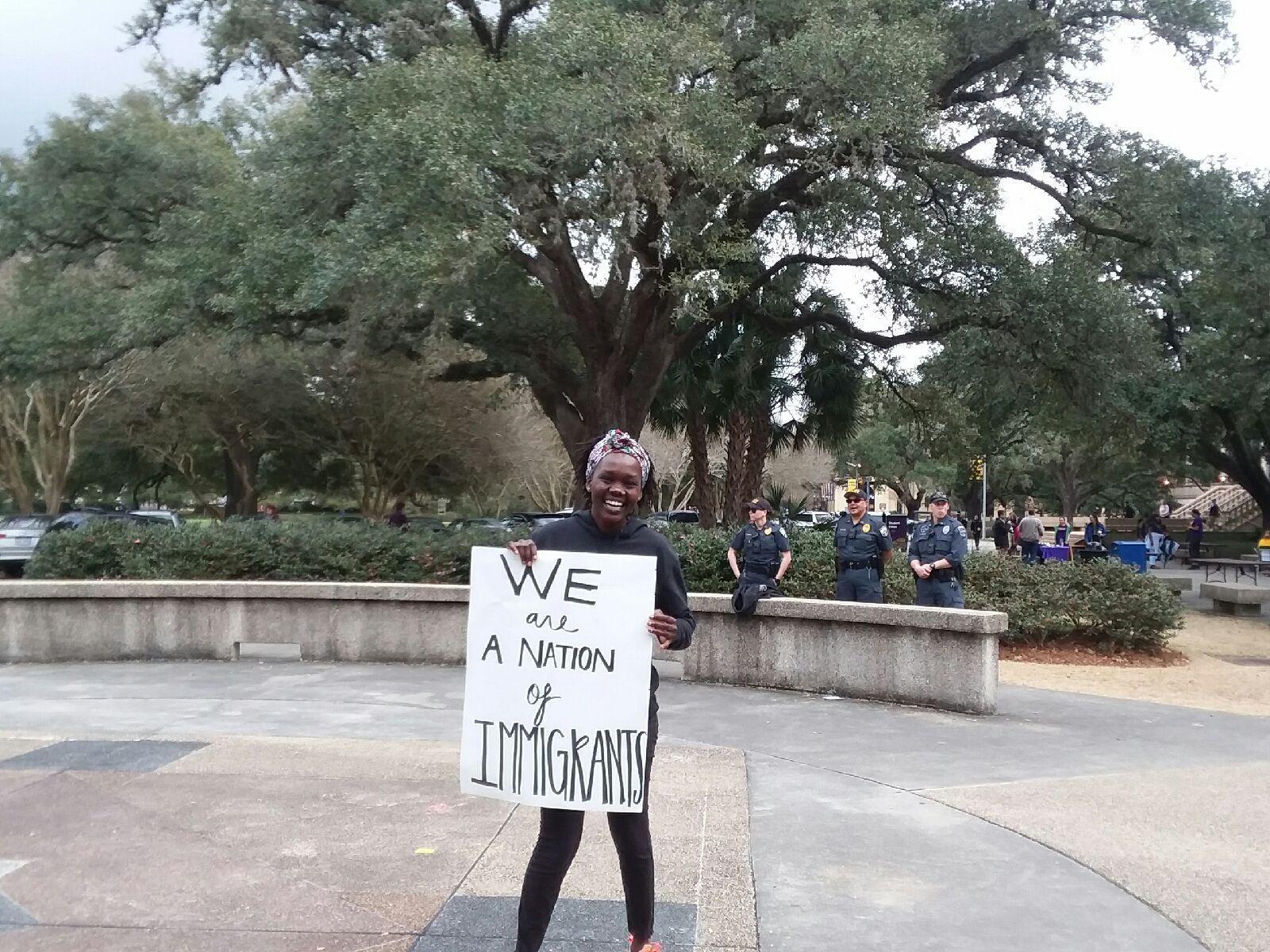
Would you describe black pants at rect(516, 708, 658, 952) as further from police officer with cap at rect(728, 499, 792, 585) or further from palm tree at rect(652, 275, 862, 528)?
palm tree at rect(652, 275, 862, 528)

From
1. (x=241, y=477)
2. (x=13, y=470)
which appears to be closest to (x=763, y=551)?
(x=241, y=477)

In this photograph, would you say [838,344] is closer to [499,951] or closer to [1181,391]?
[1181,391]

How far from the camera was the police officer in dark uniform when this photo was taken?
Result: 9.45 m

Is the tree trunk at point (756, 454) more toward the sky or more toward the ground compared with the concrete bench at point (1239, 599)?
more toward the sky

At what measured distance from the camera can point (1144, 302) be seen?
70.4 feet

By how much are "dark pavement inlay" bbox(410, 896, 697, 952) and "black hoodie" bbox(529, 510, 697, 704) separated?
101 cm

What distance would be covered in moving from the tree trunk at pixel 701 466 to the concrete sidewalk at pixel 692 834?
13705 mm

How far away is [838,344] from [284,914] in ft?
56.7

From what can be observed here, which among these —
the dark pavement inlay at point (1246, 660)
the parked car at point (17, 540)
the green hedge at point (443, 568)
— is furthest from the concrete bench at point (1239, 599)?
the parked car at point (17, 540)

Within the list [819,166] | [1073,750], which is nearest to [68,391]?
[819,166]

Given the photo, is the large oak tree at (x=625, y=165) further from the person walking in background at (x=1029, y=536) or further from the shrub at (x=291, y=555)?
the person walking in background at (x=1029, y=536)

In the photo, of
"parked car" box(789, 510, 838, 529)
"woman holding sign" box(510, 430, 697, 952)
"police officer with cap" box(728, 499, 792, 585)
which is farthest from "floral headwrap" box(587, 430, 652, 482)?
"parked car" box(789, 510, 838, 529)

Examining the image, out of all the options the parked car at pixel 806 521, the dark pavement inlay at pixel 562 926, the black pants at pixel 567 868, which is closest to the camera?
the black pants at pixel 567 868

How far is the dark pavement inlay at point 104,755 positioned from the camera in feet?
20.6
